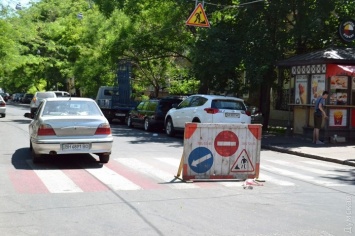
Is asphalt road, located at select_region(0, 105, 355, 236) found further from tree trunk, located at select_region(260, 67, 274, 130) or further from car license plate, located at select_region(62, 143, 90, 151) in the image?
tree trunk, located at select_region(260, 67, 274, 130)

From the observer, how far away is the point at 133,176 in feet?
33.7

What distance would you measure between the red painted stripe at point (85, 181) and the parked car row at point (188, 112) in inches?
310

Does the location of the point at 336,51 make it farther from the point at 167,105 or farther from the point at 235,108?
the point at 167,105

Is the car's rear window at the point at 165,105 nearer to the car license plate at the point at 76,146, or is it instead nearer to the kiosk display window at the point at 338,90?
the kiosk display window at the point at 338,90

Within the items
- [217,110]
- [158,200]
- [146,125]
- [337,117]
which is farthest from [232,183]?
[146,125]

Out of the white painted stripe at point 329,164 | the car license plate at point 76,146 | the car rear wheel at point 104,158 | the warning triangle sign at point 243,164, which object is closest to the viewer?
the warning triangle sign at point 243,164

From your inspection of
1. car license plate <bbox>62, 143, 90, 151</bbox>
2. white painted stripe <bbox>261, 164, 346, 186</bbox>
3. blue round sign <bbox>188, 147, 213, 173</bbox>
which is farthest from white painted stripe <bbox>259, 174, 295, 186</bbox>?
car license plate <bbox>62, 143, 90, 151</bbox>

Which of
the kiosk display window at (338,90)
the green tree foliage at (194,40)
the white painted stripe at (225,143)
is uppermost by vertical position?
the green tree foliage at (194,40)

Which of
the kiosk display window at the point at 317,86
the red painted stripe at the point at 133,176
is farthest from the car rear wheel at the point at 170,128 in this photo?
the red painted stripe at the point at 133,176

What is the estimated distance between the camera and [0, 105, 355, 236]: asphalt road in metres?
6.39

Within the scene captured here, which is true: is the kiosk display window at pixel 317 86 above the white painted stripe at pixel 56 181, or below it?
above

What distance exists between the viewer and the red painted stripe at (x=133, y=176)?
9.30 m

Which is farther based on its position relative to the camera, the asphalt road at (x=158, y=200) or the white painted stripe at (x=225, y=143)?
the white painted stripe at (x=225, y=143)

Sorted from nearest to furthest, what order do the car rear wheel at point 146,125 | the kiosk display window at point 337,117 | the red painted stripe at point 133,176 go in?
the red painted stripe at point 133,176, the kiosk display window at point 337,117, the car rear wheel at point 146,125
